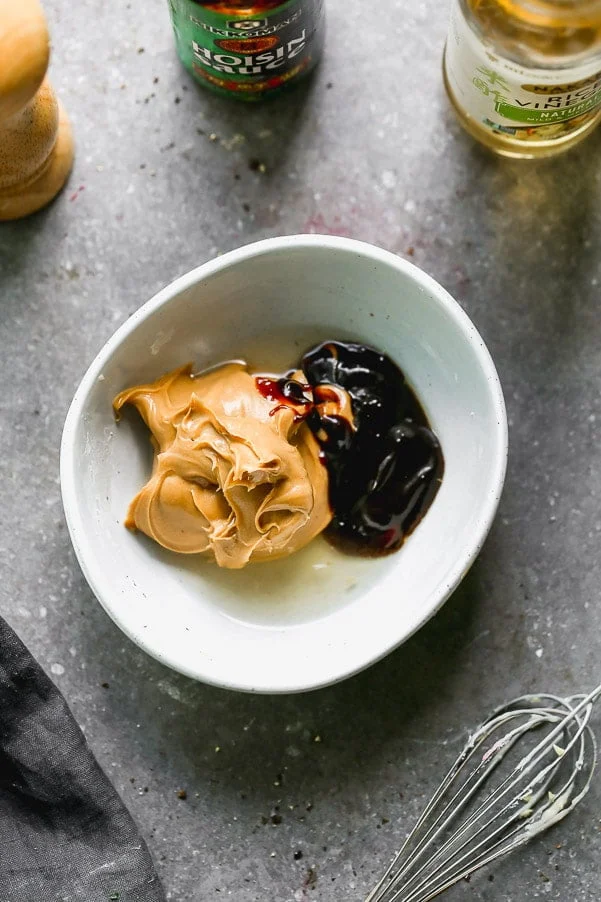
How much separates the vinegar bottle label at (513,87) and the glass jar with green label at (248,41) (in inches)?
6.1

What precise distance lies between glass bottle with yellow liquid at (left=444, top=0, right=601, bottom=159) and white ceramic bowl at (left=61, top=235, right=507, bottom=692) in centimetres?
19

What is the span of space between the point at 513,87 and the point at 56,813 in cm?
88

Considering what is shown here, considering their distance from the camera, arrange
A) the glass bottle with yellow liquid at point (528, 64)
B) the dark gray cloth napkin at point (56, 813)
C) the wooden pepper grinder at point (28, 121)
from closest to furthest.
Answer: the wooden pepper grinder at point (28, 121) → the glass bottle with yellow liquid at point (528, 64) → the dark gray cloth napkin at point (56, 813)

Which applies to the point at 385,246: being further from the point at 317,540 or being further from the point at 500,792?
the point at 500,792

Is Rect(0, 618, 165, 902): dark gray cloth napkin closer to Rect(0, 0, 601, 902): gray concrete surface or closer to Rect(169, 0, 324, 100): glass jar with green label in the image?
Rect(0, 0, 601, 902): gray concrete surface

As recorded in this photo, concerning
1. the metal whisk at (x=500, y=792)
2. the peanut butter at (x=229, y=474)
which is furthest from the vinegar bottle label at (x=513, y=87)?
the metal whisk at (x=500, y=792)

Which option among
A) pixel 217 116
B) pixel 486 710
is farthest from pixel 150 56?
pixel 486 710

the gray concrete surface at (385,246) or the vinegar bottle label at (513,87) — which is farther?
the gray concrete surface at (385,246)

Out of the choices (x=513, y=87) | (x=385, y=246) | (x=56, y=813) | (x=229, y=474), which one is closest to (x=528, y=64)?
(x=513, y=87)

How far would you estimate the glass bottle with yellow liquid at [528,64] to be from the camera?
0.89 metres

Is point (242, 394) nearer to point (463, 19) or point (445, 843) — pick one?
point (463, 19)

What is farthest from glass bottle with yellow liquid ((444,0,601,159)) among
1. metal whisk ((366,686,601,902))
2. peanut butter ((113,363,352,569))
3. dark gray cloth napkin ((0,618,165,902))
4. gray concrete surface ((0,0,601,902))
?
dark gray cloth napkin ((0,618,165,902))

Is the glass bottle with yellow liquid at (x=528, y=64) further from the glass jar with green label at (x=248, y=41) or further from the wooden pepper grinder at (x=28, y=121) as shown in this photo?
the wooden pepper grinder at (x=28, y=121)

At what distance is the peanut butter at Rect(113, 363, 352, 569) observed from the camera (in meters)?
0.98
